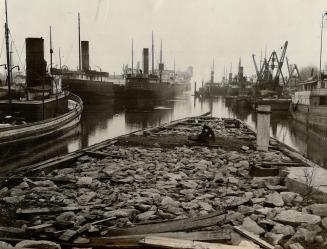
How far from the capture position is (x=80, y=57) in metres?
56.5

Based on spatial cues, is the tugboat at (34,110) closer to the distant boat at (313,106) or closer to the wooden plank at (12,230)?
the wooden plank at (12,230)

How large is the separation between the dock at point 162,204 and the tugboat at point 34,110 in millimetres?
10525

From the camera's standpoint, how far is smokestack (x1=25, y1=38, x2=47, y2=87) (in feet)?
88.6

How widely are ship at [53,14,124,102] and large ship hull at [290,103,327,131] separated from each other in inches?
977

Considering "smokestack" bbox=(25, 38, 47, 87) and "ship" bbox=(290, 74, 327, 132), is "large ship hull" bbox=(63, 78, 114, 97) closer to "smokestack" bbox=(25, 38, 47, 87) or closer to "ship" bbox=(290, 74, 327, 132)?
"smokestack" bbox=(25, 38, 47, 87)

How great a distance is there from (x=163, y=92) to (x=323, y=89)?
1586 inches

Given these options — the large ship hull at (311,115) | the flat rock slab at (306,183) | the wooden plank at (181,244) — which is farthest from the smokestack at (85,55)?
the wooden plank at (181,244)

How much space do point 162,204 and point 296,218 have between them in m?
2.10

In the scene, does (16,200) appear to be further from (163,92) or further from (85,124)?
(163,92)

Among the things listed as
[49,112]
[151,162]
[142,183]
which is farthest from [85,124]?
[142,183]

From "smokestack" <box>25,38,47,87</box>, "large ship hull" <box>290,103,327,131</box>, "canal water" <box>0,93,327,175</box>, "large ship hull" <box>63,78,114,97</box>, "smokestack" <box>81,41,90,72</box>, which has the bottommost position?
"canal water" <box>0,93,327,175</box>

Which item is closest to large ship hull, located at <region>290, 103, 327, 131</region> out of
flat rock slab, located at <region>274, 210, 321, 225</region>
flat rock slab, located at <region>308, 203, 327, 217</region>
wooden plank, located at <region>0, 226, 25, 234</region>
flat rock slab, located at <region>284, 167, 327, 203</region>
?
flat rock slab, located at <region>284, 167, 327, 203</region>

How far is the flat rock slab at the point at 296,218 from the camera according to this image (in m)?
5.32

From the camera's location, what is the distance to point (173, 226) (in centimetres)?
521
